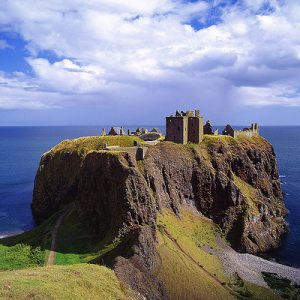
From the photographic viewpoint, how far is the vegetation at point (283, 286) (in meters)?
73.4

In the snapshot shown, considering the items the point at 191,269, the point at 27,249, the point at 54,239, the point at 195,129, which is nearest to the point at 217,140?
the point at 195,129

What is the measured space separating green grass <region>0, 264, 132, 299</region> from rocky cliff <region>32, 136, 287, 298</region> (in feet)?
22.6

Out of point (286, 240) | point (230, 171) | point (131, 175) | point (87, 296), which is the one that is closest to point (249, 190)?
point (230, 171)

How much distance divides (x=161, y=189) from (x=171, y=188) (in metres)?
4.29

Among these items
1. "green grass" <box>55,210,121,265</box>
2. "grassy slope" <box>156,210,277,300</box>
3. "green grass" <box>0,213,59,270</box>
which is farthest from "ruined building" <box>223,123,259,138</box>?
"green grass" <box>0,213,59,270</box>

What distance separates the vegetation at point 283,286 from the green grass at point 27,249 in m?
43.4

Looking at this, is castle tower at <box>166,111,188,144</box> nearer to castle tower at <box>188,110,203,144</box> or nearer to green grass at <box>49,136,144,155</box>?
castle tower at <box>188,110,203,144</box>

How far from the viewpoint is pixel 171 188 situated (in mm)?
99188

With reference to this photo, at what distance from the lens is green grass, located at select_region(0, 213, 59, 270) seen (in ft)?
236

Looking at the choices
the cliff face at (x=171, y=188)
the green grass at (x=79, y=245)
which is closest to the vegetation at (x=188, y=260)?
the cliff face at (x=171, y=188)

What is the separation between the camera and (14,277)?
45.5 m

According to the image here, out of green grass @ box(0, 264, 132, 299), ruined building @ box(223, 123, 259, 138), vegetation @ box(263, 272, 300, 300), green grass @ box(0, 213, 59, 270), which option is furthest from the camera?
ruined building @ box(223, 123, 259, 138)

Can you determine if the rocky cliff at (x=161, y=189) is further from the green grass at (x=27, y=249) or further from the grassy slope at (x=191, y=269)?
the green grass at (x=27, y=249)

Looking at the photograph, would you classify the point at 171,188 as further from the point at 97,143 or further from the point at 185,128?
the point at 97,143
